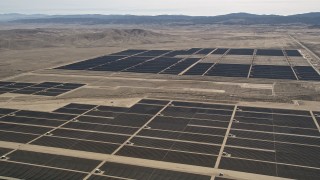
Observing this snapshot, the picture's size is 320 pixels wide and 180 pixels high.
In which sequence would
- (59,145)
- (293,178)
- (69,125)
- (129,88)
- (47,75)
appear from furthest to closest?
(47,75) → (129,88) → (69,125) → (59,145) → (293,178)

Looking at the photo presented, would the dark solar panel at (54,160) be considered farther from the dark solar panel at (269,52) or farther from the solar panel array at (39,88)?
the dark solar panel at (269,52)

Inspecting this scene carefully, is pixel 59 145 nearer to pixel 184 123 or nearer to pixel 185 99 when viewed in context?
pixel 184 123

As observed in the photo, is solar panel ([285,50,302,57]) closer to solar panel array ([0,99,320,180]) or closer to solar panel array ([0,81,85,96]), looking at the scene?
solar panel array ([0,99,320,180])

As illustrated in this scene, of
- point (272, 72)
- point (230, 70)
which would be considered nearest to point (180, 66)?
point (230, 70)

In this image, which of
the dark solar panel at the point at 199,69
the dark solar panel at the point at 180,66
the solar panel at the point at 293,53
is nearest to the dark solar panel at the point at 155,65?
the dark solar panel at the point at 180,66

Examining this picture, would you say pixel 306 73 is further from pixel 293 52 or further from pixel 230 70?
pixel 293 52


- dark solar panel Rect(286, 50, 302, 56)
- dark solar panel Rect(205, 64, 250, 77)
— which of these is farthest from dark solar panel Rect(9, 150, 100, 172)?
dark solar panel Rect(286, 50, 302, 56)

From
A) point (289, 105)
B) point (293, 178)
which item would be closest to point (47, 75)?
point (289, 105)
